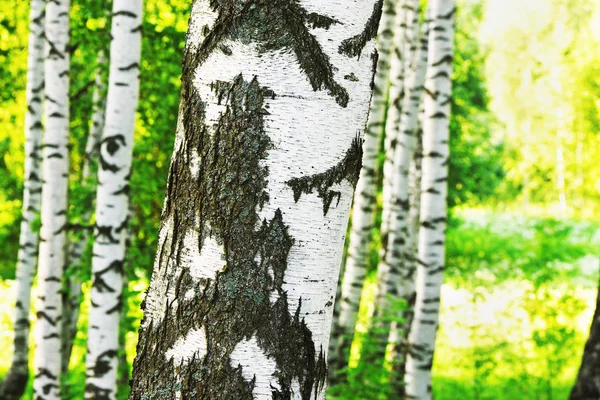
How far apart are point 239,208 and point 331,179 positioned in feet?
0.57

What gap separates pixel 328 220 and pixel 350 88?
0.24 meters

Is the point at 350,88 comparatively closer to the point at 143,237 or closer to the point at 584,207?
the point at 143,237

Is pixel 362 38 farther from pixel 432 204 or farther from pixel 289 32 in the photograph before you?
pixel 432 204

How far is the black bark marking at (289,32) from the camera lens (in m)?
1.22

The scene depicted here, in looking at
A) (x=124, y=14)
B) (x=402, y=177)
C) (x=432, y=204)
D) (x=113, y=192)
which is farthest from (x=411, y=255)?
(x=124, y=14)

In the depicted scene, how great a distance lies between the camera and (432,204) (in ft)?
17.0

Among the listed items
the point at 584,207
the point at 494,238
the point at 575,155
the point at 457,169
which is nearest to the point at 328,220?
the point at 457,169

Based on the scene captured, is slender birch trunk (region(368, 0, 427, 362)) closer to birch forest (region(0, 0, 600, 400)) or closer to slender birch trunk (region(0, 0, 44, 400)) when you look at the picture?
birch forest (region(0, 0, 600, 400))

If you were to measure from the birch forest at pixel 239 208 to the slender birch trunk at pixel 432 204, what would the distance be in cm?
2

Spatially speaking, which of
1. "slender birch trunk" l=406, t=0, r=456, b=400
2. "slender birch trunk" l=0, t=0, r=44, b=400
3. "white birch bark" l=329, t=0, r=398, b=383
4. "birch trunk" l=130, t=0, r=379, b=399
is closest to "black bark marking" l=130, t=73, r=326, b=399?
"birch trunk" l=130, t=0, r=379, b=399

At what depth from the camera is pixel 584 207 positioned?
4141cm

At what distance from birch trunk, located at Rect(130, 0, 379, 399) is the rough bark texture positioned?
421 cm

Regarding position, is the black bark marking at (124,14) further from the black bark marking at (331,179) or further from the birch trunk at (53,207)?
the black bark marking at (331,179)

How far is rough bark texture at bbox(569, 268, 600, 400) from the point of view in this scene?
4.88 metres
